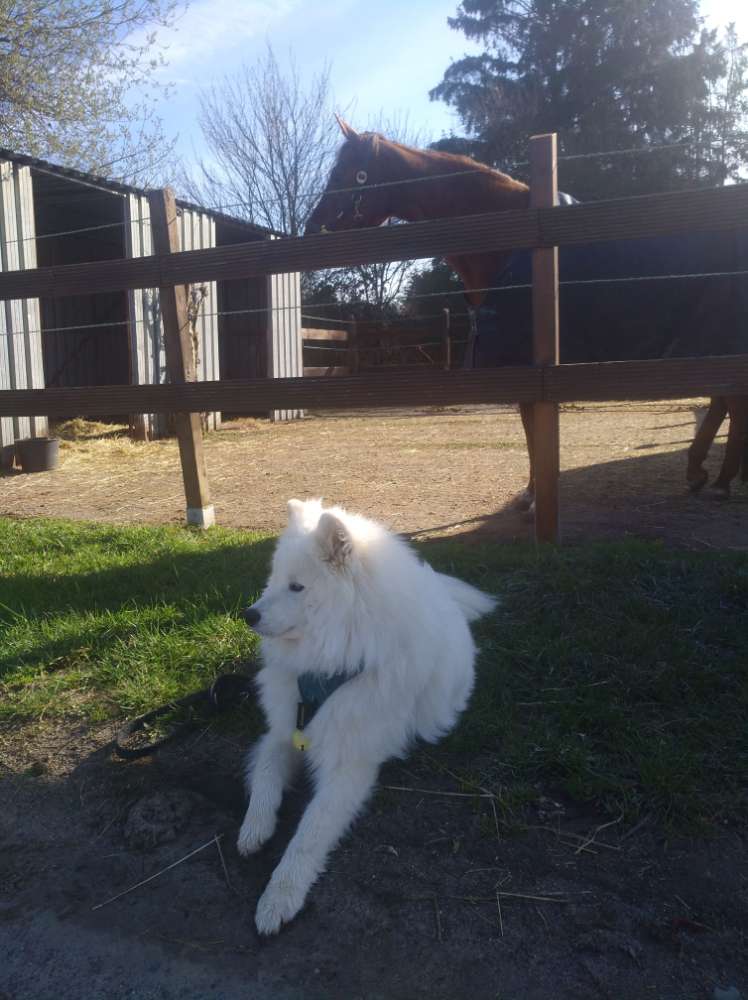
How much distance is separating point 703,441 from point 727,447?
173mm

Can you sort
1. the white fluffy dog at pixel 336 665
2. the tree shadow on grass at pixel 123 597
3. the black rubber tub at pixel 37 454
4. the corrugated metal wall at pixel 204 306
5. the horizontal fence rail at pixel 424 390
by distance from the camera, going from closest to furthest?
the white fluffy dog at pixel 336 665
the tree shadow on grass at pixel 123 597
the horizontal fence rail at pixel 424 390
the black rubber tub at pixel 37 454
the corrugated metal wall at pixel 204 306

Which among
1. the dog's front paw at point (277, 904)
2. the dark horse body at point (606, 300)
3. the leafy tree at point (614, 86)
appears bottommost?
the dog's front paw at point (277, 904)

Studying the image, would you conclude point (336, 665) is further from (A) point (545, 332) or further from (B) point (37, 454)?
(B) point (37, 454)

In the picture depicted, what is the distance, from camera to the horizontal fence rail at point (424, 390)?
13.4 feet

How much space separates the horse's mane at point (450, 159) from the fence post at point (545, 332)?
1183mm

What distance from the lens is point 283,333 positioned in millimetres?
15320

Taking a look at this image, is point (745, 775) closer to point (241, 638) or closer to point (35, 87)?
point (241, 638)

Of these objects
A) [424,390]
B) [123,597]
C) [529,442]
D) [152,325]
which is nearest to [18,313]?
[152,325]

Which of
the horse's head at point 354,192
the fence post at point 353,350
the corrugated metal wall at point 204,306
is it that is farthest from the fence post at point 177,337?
the fence post at point 353,350

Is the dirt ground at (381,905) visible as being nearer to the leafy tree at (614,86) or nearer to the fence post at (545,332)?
the fence post at (545,332)

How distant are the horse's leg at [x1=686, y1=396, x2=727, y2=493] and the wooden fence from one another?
1794 millimetres

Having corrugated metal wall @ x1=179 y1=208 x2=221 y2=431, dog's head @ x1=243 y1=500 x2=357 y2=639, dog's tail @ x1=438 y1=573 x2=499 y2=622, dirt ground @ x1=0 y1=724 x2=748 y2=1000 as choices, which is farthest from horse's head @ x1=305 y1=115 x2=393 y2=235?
corrugated metal wall @ x1=179 y1=208 x2=221 y2=431

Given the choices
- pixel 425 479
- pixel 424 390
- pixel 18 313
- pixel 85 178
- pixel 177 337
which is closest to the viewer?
pixel 424 390

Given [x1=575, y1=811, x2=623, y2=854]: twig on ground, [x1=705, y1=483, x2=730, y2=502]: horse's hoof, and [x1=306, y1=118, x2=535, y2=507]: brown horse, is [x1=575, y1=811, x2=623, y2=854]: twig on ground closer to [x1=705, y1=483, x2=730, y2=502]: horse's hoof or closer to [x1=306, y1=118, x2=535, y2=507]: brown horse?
[x1=306, y1=118, x2=535, y2=507]: brown horse
